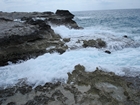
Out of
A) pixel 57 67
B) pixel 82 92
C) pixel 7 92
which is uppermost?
pixel 57 67

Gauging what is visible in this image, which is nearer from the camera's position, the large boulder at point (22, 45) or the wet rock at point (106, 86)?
the wet rock at point (106, 86)

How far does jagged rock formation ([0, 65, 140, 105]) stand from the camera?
3951 mm

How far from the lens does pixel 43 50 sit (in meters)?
7.95

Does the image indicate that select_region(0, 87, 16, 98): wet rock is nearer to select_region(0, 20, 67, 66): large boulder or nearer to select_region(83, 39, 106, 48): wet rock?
select_region(0, 20, 67, 66): large boulder

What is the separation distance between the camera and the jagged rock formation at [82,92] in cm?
395

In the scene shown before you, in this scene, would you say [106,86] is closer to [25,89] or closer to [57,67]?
[57,67]

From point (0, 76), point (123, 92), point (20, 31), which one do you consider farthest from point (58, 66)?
point (20, 31)

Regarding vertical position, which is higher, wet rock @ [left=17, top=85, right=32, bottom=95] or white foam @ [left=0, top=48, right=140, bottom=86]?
white foam @ [left=0, top=48, right=140, bottom=86]

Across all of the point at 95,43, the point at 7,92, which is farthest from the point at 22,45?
the point at 95,43

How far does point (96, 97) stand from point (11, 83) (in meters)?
3.21

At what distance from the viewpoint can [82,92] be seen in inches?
170

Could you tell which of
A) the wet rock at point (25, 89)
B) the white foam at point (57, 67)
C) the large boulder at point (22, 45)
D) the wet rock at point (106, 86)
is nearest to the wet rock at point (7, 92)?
the wet rock at point (25, 89)

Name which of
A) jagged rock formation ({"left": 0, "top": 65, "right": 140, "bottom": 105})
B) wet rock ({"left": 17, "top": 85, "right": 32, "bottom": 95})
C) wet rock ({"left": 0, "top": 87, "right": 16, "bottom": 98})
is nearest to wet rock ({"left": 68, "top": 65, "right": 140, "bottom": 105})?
jagged rock formation ({"left": 0, "top": 65, "right": 140, "bottom": 105})

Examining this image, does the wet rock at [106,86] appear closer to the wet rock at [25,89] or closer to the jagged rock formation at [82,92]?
the jagged rock formation at [82,92]
